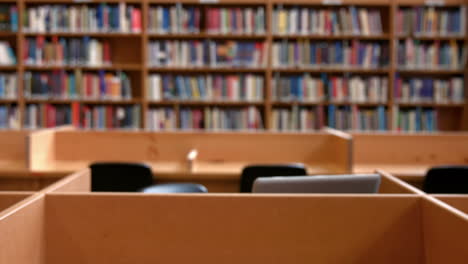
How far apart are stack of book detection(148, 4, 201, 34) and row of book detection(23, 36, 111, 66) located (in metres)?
0.54

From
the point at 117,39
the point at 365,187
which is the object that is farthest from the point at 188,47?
the point at 365,187

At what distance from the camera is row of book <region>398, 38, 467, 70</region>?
17.8 feet

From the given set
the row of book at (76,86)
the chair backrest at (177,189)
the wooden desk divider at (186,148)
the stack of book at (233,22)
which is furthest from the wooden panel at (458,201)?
the row of book at (76,86)

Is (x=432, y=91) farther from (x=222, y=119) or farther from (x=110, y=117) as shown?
(x=110, y=117)

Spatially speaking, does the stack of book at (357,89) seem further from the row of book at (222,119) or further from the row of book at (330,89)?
the row of book at (222,119)

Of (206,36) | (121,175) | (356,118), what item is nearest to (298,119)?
(356,118)

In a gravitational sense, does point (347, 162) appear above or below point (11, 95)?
below

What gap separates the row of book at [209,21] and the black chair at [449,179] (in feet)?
9.43

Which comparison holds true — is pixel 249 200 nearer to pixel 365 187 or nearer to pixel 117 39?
pixel 365 187

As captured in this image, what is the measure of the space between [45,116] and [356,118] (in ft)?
10.4

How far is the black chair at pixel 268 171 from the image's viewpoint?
9.69ft

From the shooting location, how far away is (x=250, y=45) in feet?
17.6

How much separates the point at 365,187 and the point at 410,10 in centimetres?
435

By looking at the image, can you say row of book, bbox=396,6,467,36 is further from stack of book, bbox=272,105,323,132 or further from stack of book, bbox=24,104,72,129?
stack of book, bbox=24,104,72,129
